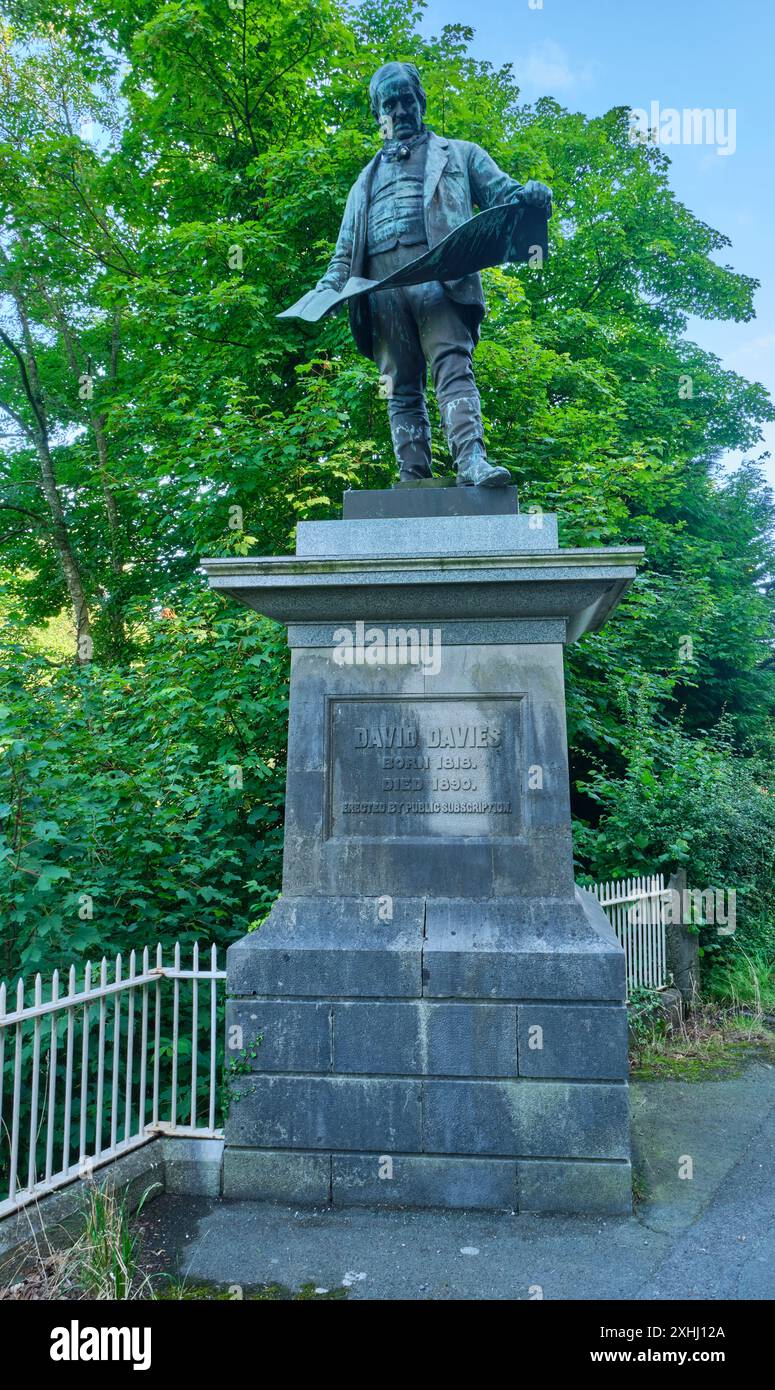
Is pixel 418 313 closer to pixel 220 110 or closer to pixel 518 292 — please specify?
pixel 518 292

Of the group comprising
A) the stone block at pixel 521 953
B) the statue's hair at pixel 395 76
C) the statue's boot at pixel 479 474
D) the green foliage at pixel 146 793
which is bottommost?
the stone block at pixel 521 953

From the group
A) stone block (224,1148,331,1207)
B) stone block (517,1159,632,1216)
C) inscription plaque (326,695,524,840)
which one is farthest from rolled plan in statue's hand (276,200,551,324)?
stone block (517,1159,632,1216)

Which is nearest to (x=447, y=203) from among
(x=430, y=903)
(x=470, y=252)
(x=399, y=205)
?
(x=399, y=205)

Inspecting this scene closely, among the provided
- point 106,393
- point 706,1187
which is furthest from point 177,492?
point 706,1187

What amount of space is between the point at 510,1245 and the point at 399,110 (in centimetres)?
586

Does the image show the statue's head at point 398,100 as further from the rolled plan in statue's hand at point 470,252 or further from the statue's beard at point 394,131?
the rolled plan in statue's hand at point 470,252

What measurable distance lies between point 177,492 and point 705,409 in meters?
11.0

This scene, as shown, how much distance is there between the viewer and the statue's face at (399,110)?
5004 mm

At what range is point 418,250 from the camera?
→ 5078 mm

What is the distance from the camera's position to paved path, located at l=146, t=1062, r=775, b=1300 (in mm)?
3523

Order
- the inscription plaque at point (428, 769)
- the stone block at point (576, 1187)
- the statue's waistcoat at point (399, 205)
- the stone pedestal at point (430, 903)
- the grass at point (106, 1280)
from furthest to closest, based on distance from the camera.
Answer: the statue's waistcoat at point (399, 205) < the inscription plaque at point (428, 769) < the stone pedestal at point (430, 903) < the stone block at point (576, 1187) < the grass at point (106, 1280)

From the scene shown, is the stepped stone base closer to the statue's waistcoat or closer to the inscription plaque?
the inscription plaque

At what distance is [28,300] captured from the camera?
14.9m

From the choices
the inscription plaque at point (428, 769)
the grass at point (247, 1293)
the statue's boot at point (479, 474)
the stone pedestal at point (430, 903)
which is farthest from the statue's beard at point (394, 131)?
the grass at point (247, 1293)
